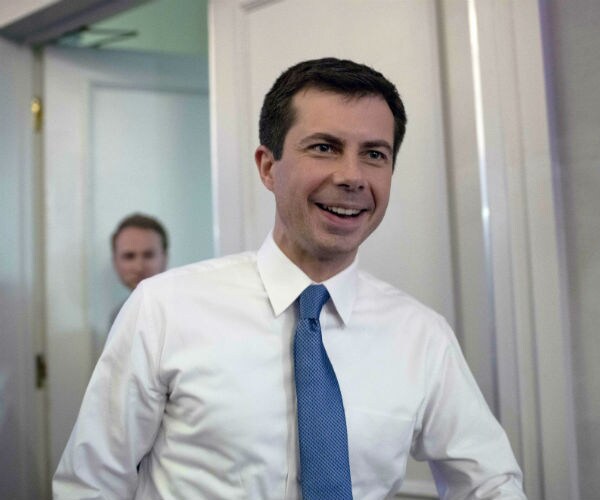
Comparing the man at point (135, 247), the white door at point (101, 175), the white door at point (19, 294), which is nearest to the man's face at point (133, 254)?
the man at point (135, 247)

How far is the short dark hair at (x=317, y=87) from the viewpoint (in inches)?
47.9

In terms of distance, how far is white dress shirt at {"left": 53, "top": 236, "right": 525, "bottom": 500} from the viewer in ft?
3.82

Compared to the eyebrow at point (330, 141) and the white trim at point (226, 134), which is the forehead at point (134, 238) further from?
the eyebrow at point (330, 141)

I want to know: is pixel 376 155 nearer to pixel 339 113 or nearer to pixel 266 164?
pixel 339 113

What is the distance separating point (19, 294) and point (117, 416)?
153cm

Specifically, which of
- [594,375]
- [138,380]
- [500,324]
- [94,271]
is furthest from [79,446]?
[94,271]

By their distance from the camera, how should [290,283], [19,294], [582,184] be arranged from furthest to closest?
[19,294], [582,184], [290,283]

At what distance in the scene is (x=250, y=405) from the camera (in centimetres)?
117

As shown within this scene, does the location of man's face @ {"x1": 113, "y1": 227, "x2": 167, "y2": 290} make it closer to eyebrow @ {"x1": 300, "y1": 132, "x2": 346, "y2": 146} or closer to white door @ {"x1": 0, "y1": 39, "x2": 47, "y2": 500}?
white door @ {"x1": 0, "y1": 39, "x2": 47, "y2": 500}

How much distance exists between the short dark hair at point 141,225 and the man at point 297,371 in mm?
1479

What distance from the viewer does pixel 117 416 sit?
1180 millimetres

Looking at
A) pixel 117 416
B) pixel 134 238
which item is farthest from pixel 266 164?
pixel 134 238

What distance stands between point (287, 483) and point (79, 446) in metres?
0.34

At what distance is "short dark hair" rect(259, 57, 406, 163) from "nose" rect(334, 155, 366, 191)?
114 millimetres
